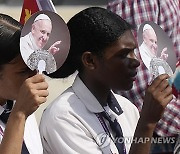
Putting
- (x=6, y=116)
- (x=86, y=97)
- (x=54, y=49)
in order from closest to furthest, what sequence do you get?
(x=54, y=49) < (x=6, y=116) < (x=86, y=97)

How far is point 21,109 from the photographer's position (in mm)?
1968

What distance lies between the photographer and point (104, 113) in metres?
2.32

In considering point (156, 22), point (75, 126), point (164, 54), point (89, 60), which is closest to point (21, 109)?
point (75, 126)

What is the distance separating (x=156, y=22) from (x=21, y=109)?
2.90 feet

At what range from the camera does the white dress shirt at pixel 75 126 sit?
2236 millimetres

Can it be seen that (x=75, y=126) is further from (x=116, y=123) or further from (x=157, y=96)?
(x=157, y=96)

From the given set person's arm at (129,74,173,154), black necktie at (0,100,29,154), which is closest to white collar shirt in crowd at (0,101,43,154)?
black necktie at (0,100,29,154)

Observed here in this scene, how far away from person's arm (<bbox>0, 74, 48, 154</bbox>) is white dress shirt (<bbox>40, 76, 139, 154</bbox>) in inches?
11.1

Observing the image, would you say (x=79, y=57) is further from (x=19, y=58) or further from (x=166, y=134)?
(x=166, y=134)

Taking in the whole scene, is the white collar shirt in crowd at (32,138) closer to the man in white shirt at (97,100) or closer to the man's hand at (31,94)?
the man in white shirt at (97,100)

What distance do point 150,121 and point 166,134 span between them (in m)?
0.41

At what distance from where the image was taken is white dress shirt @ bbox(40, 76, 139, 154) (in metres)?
2.24

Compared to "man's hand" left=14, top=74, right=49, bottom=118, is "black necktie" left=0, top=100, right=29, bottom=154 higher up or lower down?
lower down

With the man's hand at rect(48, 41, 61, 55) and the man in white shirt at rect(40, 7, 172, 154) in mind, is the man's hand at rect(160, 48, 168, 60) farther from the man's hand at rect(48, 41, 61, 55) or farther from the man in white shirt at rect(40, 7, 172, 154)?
the man's hand at rect(48, 41, 61, 55)
